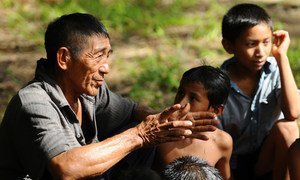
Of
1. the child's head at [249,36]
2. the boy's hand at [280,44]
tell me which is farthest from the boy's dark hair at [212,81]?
the boy's hand at [280,44]

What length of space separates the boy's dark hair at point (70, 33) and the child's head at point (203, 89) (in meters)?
0.65

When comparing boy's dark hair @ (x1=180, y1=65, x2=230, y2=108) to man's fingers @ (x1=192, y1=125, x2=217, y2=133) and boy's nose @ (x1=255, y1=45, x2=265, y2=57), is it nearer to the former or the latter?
boy's nose @ (x1=255, y1=45, x2=265, y2=57)

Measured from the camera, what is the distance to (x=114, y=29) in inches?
249

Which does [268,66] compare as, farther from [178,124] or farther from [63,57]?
[63,57]

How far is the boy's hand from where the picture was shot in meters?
4.11

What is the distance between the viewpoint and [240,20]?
167 inches

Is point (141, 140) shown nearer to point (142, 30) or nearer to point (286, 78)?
point (286, 78)

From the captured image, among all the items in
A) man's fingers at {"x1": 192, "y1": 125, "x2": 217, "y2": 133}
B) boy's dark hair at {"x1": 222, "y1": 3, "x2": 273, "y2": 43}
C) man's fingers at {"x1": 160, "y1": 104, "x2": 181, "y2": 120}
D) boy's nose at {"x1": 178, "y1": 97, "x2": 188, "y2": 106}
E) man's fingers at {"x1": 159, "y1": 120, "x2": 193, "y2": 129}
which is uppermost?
boy's dark hair at {"x1": 222, "y1": 3, "x2": 273, "y2": 43}

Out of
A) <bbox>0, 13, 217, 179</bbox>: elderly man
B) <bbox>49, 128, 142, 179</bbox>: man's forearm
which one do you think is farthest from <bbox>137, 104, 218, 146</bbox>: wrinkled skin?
<bbox>49, 128, 142, 179</bbox>: man's forearm

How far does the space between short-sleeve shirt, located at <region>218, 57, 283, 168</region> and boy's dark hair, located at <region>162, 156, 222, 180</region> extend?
44.2 inches

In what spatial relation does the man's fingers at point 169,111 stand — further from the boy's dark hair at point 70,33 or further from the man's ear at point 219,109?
the man's ear at point 219,109

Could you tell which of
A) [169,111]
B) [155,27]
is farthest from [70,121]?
[155,27]

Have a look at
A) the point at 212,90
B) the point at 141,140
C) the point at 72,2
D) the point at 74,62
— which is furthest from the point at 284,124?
the point at 72,2

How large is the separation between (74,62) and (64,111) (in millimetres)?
265
